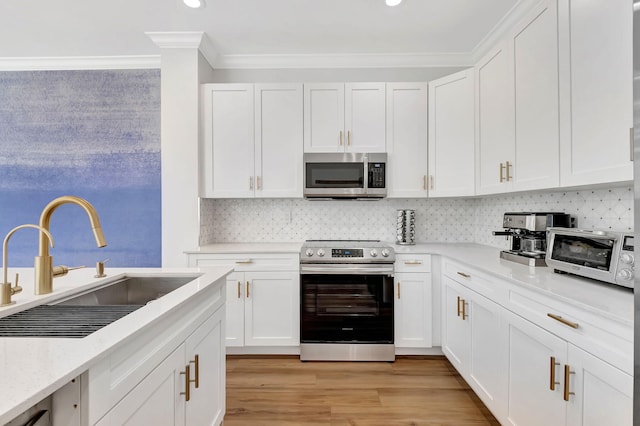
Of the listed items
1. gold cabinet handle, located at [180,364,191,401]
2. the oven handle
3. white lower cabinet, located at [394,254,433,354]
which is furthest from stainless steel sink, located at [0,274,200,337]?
white lower cabinet, located at [394,254,433,354]

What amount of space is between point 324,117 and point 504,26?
1.58m

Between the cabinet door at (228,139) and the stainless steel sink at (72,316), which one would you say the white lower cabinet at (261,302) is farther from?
the stainless steel sink at (72,316)

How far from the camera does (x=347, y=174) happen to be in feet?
9.80

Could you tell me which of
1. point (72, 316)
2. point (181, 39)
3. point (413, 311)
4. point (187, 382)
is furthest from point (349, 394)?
point (181, 39)

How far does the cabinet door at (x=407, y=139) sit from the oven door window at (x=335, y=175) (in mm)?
293

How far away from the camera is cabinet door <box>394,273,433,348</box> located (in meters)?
2.78

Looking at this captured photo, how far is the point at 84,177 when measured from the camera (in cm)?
332

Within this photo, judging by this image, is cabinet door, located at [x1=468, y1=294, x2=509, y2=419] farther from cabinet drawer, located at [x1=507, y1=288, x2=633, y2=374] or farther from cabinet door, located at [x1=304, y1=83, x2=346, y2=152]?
cabinet door, located at [x1=304, y1=83, x2=346, y2=152]

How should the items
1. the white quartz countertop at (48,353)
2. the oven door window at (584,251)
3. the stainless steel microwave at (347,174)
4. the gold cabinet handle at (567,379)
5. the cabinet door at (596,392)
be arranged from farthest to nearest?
the stainless steel microwave at (347,174), the oven door window at (584,251), the gold cabinet handle at (567,379), the cabinet door at (596,392), the white quartz countertop at (48,353)

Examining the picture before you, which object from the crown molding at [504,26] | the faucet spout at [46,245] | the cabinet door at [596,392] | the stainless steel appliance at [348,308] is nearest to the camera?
the cabinet door at [596,392]

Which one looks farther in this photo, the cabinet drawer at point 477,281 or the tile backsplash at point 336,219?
the tile backsplash at point 336,219

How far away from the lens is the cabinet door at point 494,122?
2.24 metres

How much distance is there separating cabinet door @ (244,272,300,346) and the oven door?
0.12 meters

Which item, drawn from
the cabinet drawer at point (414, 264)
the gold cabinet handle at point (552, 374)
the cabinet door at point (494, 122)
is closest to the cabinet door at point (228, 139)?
the cabinet drawer at point (414, 264)
